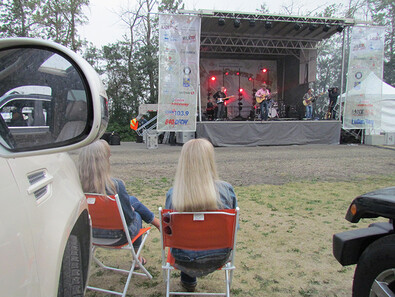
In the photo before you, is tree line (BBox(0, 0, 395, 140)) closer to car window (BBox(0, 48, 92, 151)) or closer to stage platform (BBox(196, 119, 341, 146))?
stage platform (BBox(196, 119, 341, 146))

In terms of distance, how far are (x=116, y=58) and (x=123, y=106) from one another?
3.83 m

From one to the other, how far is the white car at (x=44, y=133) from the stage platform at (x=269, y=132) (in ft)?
36.6

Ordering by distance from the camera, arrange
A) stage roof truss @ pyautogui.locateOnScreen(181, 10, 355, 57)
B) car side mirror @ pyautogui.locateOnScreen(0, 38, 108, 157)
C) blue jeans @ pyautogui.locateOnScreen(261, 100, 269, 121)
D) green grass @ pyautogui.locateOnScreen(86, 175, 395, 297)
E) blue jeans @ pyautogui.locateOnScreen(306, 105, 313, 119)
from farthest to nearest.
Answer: blue jeans @ pyautogui.locateOnScreen(306, 105, 313, 119) → blue jeans @ pyautogui.locateOnScreen(261, 100, 269, 121) → stage roof truss @ pyautogui.locateOnScreen(181, 10, 355, 57) → green grass @ pyautogui.locateOnScreen(86, 175, 395, 297) → car side mirror @ pyautogui.locateOnScreen(0, 38, 108, 157)

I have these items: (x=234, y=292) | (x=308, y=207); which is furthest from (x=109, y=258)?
(x=308, y=207)

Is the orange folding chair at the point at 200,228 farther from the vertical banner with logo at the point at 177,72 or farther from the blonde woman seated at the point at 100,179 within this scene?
the vertical banner with logo at the point at 177,72

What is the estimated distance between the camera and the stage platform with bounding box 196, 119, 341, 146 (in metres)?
12.5

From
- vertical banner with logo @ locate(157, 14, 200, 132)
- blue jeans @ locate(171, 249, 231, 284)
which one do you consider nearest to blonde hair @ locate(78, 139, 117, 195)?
blue jeans @ locate(171, 249, 231, 284)

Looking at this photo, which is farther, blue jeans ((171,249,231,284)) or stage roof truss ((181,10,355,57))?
stage roof truss ((181,10,355,57))

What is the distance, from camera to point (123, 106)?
23281mm

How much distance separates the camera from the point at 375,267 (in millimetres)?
1647

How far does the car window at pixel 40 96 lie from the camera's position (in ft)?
3.54

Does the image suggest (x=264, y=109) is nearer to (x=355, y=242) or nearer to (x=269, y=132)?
(x=269, y=132)

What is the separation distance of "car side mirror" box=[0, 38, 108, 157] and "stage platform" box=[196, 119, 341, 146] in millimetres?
11171

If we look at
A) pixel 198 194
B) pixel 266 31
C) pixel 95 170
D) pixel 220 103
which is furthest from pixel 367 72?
pixel 95 170
